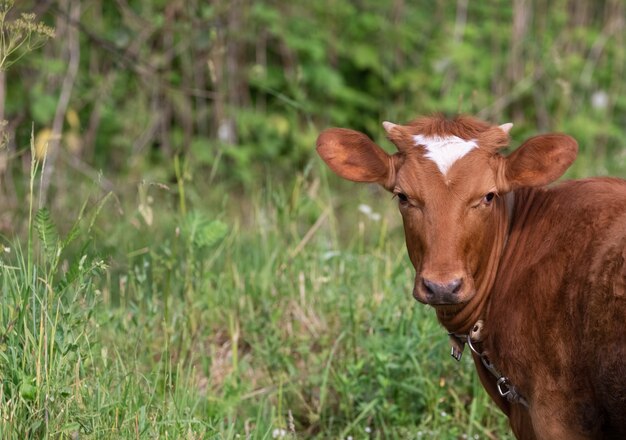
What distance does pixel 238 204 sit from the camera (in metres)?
9.41

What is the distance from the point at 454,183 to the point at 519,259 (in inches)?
15.8

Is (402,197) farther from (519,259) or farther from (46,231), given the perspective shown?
(46,231)

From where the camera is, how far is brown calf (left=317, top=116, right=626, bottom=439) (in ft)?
12.2

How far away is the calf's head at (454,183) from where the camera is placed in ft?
13.2

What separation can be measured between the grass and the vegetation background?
2cm

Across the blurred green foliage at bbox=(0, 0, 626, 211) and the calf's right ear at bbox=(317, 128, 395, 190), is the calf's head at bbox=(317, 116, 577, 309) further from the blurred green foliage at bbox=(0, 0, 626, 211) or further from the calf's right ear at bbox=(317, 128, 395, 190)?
the blurred green foliage at bbox=(0, 0, 626, 211)

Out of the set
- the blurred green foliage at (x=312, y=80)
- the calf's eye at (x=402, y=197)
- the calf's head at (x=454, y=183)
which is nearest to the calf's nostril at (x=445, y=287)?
the calf's head at (x=454, y=183)

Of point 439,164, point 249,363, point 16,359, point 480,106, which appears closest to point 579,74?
point 480,106

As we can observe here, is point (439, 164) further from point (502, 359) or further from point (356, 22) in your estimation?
point (356, 22)

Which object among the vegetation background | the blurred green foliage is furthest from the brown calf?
the blurred green foliage

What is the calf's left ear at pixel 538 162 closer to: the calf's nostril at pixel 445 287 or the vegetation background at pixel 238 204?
the calf's nostril at pixel 445 287

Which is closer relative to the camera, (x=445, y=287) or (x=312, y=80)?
(x=445, y=287)

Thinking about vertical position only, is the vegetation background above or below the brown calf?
below

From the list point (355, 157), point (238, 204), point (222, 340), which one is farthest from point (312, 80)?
point (355, 157)
